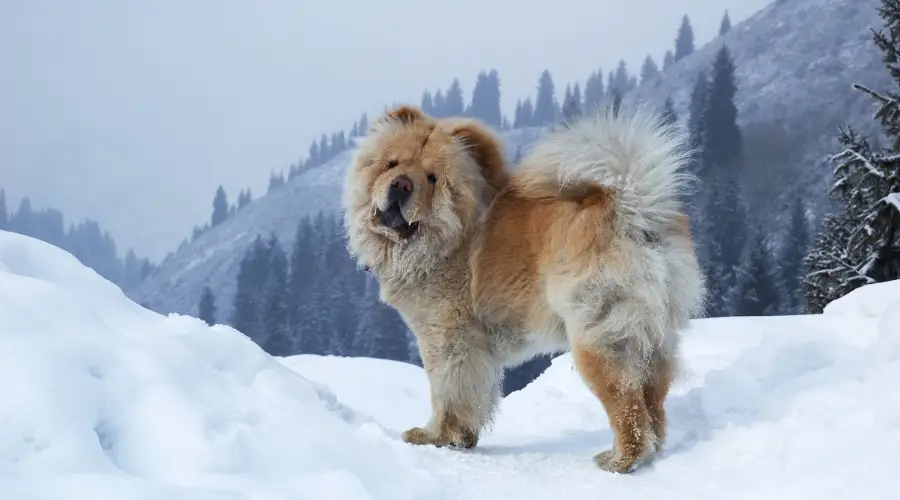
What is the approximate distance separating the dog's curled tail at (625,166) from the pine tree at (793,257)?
144 ft

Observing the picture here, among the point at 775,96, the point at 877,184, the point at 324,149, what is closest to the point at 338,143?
the point at 324,149

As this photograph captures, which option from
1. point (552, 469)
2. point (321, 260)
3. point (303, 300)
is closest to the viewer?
point (552, 469)

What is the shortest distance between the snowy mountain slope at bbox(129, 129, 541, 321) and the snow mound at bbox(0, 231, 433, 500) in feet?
353

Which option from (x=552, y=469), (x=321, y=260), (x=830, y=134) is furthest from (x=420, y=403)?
(x=830, y=134)

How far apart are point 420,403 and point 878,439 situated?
7547 millimetres

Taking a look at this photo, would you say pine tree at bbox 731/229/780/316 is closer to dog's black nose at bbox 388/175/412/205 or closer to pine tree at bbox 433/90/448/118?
dog's black nose at bbox 388/175/412/205

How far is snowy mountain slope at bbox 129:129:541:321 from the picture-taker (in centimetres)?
11394

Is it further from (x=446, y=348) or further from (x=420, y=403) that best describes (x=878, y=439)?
(x=420, y=403)

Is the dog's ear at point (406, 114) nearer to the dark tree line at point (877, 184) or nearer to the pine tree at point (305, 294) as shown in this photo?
the dark tree line at point (877, 184)

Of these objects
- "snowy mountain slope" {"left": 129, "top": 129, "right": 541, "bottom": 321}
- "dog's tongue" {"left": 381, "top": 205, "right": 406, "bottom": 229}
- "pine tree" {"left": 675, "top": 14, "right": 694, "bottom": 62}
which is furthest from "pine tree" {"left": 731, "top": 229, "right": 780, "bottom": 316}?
"pine tree" {"left": 675, "top": 14, "right": 694, "bottom": 62}

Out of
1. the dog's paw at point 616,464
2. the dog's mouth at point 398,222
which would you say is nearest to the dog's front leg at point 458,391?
the dog's mouth at point 398,222

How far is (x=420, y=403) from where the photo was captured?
33.1 ft

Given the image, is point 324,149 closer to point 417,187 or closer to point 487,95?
point 487,95

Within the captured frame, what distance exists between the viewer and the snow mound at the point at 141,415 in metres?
2.01
